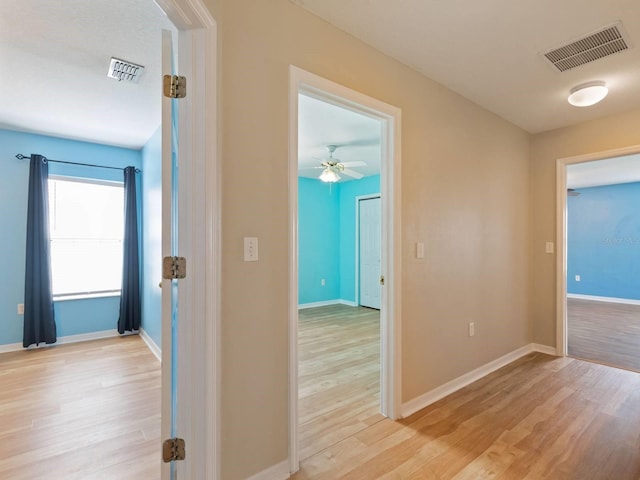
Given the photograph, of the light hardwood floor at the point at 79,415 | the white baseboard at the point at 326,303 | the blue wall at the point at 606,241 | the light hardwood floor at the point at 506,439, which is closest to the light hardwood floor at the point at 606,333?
the blue wall at the point at 606,241

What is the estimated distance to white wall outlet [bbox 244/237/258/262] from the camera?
1.53 metres

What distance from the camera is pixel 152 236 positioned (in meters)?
3.67

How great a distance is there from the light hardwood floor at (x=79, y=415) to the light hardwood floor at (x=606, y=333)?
4.25 metres

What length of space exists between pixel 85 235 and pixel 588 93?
5.61 meters

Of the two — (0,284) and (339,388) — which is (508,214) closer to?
(339,388)

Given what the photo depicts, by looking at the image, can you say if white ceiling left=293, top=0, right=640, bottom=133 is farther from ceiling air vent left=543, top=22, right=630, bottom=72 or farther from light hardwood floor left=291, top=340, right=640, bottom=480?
light hardwood floor left=291, top=340, right=640, bottom=480

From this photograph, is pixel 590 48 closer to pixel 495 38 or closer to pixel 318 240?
pixel 495 38

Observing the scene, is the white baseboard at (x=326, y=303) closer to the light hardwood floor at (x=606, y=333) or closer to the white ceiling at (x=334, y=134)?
the white ceiling at (x=334, y=134)

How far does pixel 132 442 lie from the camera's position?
1.97 meters

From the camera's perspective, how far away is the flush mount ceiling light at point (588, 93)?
246cm

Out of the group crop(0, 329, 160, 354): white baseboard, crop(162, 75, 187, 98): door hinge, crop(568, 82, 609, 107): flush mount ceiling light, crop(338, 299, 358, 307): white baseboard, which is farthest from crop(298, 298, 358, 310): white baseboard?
crop(162, 75, 187, 98): door hinge

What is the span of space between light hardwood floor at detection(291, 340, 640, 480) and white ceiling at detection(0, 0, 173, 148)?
2.74 meters

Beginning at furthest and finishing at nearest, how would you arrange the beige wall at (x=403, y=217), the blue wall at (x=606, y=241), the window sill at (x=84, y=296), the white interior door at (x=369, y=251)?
the blue wall at (x=606, y=241)
the white interior door at (x=369, y=251)
the window sill at (x=84, y=296)
the beige wall at (x=403, y=217)

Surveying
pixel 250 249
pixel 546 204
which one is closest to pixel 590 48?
pixel 546 204
